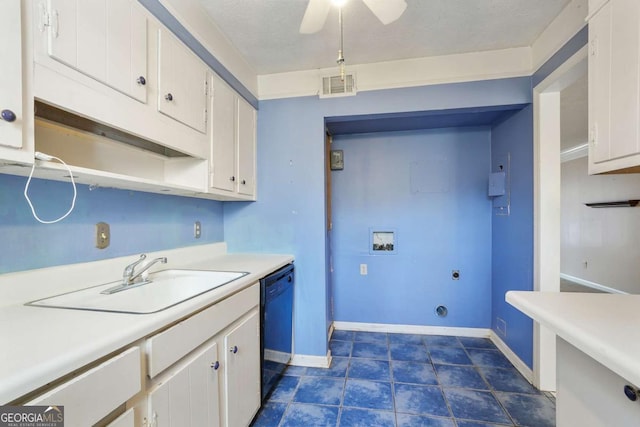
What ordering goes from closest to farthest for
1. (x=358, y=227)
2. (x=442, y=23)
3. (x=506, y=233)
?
1. (x=442, y=23)
2. (x=506, y=233)
3. (x=358, y=227)

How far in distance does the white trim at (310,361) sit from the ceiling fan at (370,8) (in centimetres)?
236

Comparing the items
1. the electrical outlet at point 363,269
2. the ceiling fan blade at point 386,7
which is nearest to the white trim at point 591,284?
the electrical outlet at point 363,269

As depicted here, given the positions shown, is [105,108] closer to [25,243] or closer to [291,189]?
[25,243]

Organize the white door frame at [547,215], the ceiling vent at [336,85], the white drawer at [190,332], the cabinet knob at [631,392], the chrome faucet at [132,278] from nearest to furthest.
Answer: the cabinet knob at [631,392]
the white drawer at [190,332]
the chrome faucet at [132,278]
the white door frame at [547,215]
the ceiling vent at [336,85]

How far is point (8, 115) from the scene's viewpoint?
724 mm

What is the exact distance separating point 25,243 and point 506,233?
3140mm

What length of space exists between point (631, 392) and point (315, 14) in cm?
180

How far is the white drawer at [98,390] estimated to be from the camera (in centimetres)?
60

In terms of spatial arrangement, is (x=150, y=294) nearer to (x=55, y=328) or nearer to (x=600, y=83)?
(x=55, y=328)

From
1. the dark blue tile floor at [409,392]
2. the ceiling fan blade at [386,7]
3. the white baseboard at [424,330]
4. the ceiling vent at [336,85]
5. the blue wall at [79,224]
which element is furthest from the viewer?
the white baseboard at [424,330]

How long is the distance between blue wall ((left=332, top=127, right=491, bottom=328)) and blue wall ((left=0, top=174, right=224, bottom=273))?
5.78 feet

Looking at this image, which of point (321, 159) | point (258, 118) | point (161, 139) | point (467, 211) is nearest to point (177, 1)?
point (161, 139)

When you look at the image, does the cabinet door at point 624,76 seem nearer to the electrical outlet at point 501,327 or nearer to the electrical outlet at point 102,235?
the electrical outlet at point 501,327

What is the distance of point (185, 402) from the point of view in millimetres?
994
